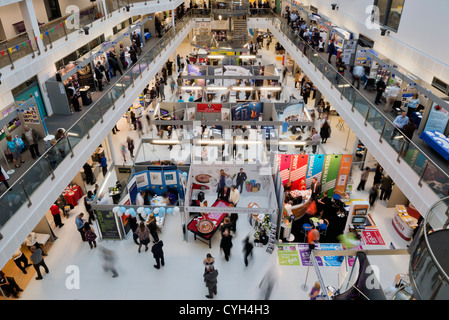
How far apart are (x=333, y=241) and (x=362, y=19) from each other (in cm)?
1124

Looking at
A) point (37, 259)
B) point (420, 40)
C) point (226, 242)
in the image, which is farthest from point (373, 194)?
point (37, 259)

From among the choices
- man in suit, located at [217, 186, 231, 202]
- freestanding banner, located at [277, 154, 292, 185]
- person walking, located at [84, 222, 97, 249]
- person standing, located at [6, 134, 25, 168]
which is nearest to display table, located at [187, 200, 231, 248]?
man in suit, located at [217, 186, 231, 202]

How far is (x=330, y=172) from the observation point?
12977 mm

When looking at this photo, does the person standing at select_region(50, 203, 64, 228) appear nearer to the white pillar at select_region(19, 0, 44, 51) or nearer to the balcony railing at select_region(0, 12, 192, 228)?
the balcony railing at select_region(0, 12, 192, 228)

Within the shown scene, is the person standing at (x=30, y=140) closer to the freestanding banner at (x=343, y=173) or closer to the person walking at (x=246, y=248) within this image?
the person walking at (x=246, y=248)

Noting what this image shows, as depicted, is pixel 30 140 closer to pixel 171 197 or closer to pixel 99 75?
pixel 171 197

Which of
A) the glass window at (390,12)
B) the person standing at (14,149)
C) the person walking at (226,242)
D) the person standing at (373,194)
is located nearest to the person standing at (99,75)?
the person standing at (14,149)

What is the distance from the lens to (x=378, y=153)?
9.93 m

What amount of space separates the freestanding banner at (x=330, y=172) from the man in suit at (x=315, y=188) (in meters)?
0.56

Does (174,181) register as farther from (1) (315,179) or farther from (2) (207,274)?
(1) (315,179)

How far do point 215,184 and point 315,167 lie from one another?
431 centimetres

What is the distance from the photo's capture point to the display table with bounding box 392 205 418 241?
1088 centimetres

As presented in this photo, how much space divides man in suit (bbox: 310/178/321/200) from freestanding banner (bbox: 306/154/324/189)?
333 millimetres
